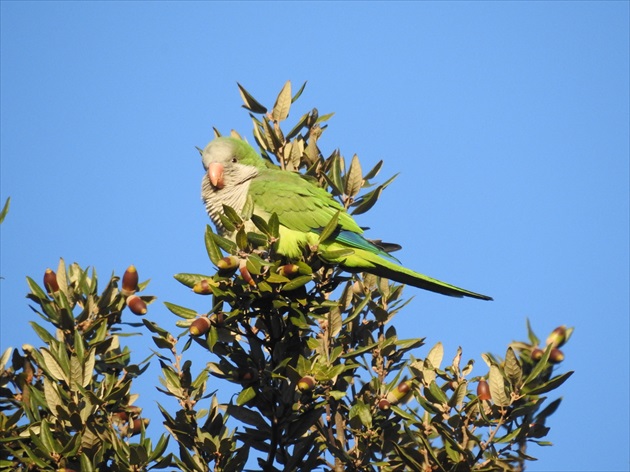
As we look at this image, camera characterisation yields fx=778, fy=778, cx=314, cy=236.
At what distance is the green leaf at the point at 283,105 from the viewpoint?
5406mm

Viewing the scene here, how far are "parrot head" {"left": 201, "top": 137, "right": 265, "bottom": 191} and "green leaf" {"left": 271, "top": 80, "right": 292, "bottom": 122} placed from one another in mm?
570

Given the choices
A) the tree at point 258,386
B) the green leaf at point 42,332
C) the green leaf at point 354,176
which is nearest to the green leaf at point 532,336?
the tree at point 258,386

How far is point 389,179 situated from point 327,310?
1385 mm

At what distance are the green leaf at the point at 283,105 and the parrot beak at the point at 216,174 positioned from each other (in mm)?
656

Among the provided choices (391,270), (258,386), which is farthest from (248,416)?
(391,270)

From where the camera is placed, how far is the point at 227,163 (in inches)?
229

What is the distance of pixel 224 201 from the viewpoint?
19.2 ft

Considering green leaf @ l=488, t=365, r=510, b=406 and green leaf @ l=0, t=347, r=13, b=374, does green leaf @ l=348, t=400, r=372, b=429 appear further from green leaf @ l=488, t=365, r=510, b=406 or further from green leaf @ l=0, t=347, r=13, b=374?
green leaf @ l=0, t=347, r=13, b=374

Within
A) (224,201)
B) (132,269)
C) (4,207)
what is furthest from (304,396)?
(224,201)

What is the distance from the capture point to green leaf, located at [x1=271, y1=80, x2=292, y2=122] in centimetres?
541

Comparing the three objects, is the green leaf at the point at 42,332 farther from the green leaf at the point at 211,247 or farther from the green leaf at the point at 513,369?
the green leaf at the point at 513,369

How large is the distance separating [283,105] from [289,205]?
2.29 ft

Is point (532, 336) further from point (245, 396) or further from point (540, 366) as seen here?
point (245, 396)

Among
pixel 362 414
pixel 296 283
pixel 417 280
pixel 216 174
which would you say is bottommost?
pixel 362 414
